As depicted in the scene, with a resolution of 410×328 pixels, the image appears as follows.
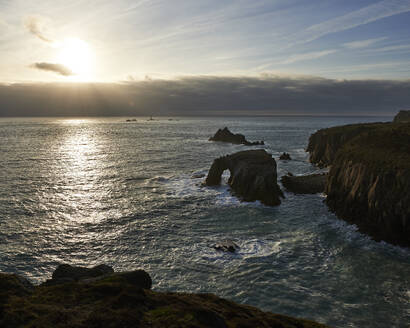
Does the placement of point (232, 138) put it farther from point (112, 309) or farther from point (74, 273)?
point (112, 309)

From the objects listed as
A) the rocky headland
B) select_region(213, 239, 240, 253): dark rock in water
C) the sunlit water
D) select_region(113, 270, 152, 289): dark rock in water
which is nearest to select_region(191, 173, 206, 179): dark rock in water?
the sunlit water

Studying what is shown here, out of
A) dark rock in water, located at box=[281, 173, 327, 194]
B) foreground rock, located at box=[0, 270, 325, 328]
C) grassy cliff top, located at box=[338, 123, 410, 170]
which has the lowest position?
dark rock in water, located at box=[281, 173, 327, 194]

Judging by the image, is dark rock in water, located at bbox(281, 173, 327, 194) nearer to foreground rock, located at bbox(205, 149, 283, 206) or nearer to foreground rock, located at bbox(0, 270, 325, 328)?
foreground rock, located at bbox(205, 149, 283, 206)

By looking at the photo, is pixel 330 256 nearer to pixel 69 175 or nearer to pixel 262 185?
pixel 262 185

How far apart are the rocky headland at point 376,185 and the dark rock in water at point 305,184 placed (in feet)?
12.3

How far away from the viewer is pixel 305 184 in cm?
5019

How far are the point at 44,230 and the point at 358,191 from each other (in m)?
39.0

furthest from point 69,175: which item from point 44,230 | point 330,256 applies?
point 330,256

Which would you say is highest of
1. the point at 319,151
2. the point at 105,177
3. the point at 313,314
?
the point at 319,151

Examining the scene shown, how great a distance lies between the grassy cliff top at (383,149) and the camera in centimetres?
3334

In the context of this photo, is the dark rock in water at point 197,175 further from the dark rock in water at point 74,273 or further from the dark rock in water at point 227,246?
the dark rock in water at point 74,273

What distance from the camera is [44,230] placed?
32.6 m

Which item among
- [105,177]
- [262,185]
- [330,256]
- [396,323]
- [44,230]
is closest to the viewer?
[396,323]

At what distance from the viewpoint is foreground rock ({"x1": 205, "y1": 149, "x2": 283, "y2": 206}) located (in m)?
42.9
